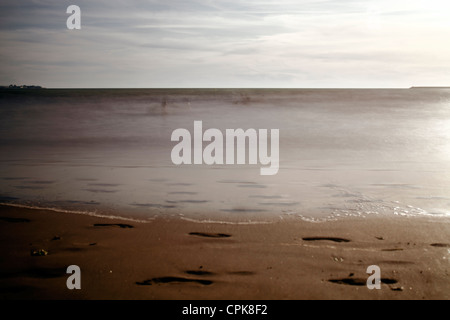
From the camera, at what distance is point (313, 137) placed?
14.0 metres

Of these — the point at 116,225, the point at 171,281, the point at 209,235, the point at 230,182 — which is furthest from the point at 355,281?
the point at 230,182

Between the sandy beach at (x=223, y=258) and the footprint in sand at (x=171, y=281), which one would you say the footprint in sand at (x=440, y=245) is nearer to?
the sandy beach at (x=223, y=258)

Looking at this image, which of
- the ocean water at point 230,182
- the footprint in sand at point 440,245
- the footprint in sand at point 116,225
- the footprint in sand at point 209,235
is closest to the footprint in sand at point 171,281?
the footprint in sand at point 209,235

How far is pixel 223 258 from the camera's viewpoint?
136 inches

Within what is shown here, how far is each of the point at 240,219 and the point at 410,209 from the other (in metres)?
2.31

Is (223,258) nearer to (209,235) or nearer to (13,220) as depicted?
(209,235)

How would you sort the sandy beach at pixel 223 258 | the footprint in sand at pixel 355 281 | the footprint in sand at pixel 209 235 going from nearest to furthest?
the sandy beach at pixel 223 258
the footprint in sand at pixel 355 281
the footprint in sand at pixel 209 235

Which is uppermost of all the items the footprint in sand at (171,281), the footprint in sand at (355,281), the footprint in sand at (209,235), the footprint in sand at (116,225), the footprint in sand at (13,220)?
the footprint in sand at (13,220)

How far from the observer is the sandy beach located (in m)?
2.90

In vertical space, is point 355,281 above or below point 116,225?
below

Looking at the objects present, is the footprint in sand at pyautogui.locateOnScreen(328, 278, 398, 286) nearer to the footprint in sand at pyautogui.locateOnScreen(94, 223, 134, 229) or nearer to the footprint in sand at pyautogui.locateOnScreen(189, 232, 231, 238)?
the footprint in sand at pyautogui.locateOnScreen(189, 232, 231, 238)

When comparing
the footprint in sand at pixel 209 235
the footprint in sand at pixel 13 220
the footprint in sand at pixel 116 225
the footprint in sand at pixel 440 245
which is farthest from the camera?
the footprint in sand at pixel 13 220

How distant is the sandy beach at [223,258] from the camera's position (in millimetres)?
2900

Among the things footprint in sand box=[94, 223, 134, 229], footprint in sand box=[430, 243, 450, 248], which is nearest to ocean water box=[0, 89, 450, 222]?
footprint in sand box=[94, 223, 134, 229]
